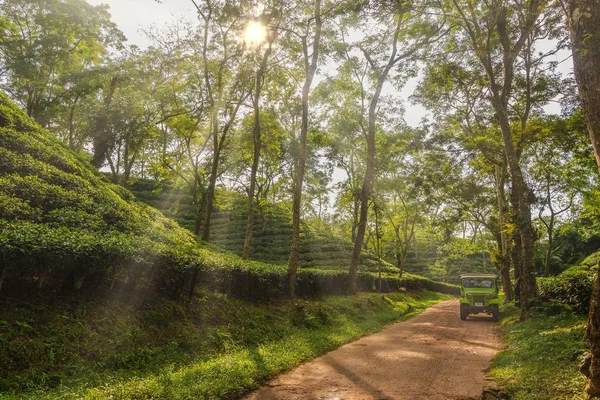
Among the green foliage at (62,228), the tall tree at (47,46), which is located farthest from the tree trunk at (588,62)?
the tall tree at (47,46)

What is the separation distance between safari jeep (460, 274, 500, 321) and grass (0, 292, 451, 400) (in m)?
9.10

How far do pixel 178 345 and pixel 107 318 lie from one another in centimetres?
172

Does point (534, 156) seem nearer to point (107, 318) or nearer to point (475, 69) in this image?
point (475, 69)

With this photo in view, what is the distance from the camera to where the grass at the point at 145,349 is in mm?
5879

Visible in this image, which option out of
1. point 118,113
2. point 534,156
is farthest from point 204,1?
point 534,156

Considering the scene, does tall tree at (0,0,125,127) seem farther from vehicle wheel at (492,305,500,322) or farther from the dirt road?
vehicle wheel at (492,305,500,322)

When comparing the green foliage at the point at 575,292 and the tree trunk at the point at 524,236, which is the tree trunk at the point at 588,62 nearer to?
the green foliage at the point at 575,292

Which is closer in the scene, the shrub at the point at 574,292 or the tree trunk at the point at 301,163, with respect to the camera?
the shrub at the point at 574,292

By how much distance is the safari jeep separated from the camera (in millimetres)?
17688

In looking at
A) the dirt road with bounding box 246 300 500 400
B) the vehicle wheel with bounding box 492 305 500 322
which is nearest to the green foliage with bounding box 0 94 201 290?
the dirt road with bounding box 246 300 500 400

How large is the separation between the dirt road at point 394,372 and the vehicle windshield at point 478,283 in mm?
6084

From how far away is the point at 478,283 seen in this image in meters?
18.5

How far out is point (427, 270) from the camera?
222 ft

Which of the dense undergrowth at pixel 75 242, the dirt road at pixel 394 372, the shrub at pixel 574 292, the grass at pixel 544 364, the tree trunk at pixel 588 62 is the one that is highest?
the tree trunk at pixel 588 62
